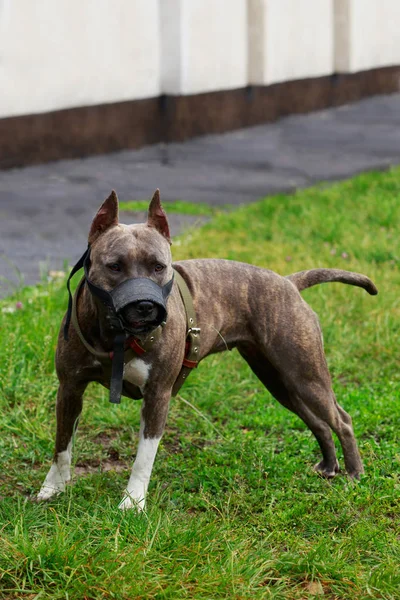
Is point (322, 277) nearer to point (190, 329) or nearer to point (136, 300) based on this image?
point (190, 329)

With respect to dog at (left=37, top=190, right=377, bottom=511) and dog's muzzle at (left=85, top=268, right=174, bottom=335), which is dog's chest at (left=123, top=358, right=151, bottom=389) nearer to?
dog at (left=37, top=190, right=377, bottom=511)

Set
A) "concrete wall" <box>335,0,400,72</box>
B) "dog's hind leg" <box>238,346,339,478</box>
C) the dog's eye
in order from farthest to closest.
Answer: "concrete wall" <box>335,0,400,72</box> → "dog's hind leg" <box>238,346,339,478</box> → the dog's eye

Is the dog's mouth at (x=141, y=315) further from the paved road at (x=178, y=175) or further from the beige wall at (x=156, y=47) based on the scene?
the beige wall at (x=156, y=47)

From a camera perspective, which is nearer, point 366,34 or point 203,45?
point 203,45

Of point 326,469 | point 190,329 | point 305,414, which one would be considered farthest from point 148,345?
point 326,469

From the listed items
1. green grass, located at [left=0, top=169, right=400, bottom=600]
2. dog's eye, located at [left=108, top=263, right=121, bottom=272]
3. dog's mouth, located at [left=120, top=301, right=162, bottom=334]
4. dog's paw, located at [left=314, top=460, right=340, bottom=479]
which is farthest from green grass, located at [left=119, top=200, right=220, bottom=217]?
dog's mouth, located at [left=120, top=301, right=162, bottom=334]

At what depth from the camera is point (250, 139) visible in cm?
1577

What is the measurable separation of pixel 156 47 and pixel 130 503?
10.7 metres

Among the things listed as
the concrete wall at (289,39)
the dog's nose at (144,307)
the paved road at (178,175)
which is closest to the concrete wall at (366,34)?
the concrete wall at (289,39)

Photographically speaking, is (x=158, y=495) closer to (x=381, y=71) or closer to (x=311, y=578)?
(x=311, y=578)

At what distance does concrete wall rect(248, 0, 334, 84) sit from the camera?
54.0 feet

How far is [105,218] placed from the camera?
4188 millimetres

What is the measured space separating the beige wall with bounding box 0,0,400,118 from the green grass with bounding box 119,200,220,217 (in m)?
2.07

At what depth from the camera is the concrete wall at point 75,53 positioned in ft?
38.2
